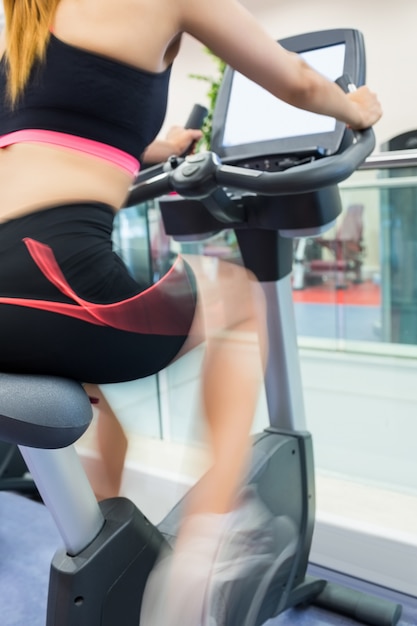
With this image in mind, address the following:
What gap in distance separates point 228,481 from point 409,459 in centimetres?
143

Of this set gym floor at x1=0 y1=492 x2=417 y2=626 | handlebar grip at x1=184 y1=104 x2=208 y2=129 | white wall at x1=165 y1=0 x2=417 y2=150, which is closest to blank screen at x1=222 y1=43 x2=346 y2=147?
handlebar grip at x1=184 y1=104 x2=208 y2=129

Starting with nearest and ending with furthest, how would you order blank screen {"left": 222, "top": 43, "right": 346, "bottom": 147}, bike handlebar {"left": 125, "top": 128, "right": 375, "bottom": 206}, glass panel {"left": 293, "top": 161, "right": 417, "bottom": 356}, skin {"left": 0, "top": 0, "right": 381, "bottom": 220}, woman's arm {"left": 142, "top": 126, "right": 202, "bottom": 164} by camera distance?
skin {"left": 0, "top": 0, "right": 381, "bottom": 220}
bike handlebar {"left": 125, "top": 128, "right": 375, "bottom": 206}
blank screen {"left": 222, "top": 43, "right": 346, "bottom": 147}
woman's arm {"left": 142, "top": 126, "right": 202, "bottom": 164}
glass panel {"left": 293, "top": 161, "right": 417, "bottom": 356}

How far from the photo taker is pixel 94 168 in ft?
3.11

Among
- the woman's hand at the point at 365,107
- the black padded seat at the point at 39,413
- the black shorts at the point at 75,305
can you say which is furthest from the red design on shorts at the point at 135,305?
the woman's hand at the point at 365,107

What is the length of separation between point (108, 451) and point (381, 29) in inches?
240

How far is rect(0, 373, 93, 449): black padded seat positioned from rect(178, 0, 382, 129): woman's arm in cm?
62

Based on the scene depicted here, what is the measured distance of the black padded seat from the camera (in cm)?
77

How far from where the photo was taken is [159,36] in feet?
3.11

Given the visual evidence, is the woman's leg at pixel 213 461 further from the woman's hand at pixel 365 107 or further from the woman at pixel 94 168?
the woman's hand at pixel 365 107

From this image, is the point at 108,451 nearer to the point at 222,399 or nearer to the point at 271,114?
the point at 222,399

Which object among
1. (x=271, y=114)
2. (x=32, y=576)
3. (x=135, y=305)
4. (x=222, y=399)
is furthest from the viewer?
(x=32, y=576)

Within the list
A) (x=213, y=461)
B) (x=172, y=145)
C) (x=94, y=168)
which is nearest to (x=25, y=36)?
(x=94, y=168)

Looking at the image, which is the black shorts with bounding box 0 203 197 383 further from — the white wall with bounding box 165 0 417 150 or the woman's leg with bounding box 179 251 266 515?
the white wall with bounding box 165 0 417 150

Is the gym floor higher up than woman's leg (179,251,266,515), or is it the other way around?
woman's leg (179,251,266,515)
